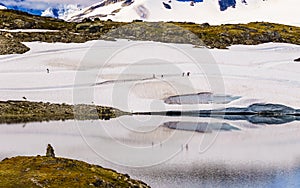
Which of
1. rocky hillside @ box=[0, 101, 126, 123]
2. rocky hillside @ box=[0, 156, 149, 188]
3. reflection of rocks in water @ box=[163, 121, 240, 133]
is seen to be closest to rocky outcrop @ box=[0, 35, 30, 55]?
rocky hillside @ box=[0, 101, 126, 123]

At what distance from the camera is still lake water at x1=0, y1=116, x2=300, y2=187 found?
4072 centimetres

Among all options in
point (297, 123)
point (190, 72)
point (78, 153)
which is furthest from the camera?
point (190, 72)

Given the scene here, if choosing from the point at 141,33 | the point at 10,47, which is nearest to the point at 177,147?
the point at 10,47

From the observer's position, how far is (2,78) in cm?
8725

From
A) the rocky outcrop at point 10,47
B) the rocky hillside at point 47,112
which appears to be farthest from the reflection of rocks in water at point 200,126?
the rocky outcrop at point 10,47

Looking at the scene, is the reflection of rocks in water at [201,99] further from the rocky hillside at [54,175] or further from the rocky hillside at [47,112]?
the rocky hillside at [54,175]

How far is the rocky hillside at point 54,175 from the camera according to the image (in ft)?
93.5

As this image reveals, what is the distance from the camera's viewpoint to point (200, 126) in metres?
69.8

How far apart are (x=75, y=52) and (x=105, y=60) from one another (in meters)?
8.82

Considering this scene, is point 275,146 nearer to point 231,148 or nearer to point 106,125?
point 231,148

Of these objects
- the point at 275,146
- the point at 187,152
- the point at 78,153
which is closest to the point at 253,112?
the point at 275,146

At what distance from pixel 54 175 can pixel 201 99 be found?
55.8 metres

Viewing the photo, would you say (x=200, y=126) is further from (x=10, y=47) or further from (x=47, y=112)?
(x=10, y=47)

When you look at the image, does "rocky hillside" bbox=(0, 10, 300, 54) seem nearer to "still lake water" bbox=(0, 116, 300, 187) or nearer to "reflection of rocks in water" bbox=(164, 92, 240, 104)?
"reflection of rocks in water" bbox=(164, 92, 240, 104)
